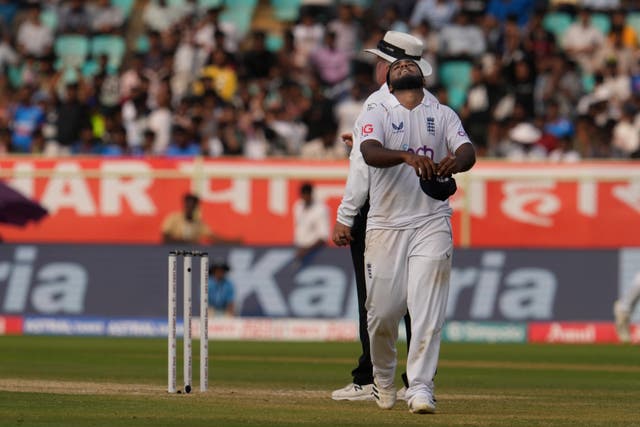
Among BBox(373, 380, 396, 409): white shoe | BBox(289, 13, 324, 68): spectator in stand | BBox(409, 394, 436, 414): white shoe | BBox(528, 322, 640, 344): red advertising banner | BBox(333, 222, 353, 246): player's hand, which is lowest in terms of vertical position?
BBox(528, 322, 640, 344): red advertising banner

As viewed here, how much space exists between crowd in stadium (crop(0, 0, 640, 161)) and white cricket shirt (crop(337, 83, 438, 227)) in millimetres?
13929

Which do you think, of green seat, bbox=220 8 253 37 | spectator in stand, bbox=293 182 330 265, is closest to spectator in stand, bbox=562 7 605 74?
green seat, bbox=220 8 253 37

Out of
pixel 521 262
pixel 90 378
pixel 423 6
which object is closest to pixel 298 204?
pixel 521 262

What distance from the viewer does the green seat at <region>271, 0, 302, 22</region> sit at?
2889 centimetres

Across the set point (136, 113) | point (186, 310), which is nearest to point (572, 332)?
point (136, 113)

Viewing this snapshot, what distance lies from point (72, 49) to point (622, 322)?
1165 cm

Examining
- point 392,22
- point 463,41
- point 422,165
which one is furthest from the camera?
point 392,22

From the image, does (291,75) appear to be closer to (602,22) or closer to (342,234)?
(602,22)

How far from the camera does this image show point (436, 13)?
27.4 metres

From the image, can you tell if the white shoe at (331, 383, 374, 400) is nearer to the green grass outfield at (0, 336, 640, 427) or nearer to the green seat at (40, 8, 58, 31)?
the green grass outfield at (0, 336, 640, 427)

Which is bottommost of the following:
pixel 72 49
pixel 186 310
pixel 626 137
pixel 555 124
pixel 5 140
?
pixel 5 140

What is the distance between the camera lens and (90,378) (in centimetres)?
1327

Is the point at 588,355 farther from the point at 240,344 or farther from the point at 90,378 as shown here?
the point at 90,378

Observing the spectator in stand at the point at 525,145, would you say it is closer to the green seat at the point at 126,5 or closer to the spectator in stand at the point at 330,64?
the spectator in stand at the point at 330,64
